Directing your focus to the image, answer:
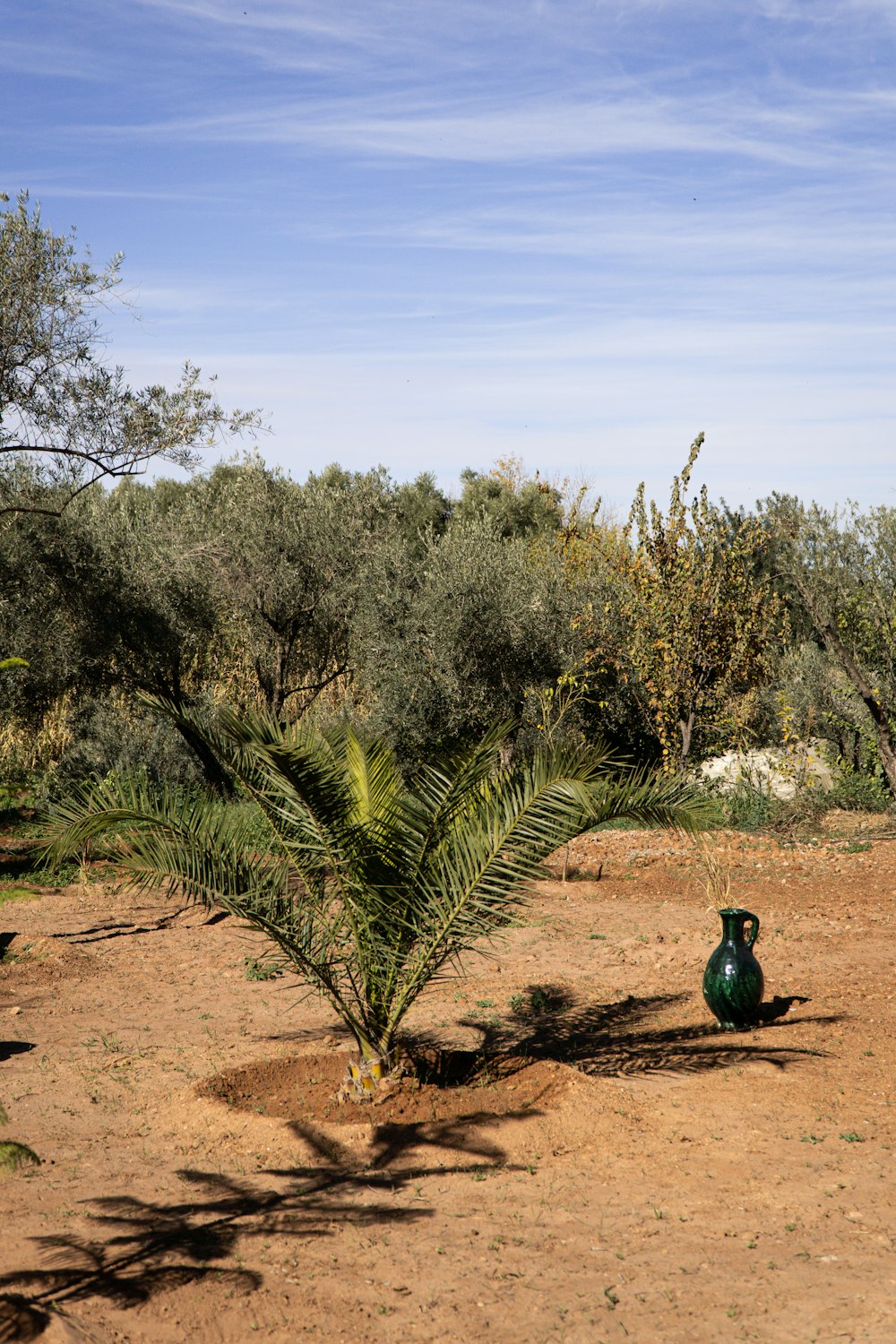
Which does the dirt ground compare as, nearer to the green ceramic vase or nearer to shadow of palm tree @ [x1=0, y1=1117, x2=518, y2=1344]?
shadow of palm tree @ [x1=0, y1=1117, x2=518, y2=1344]

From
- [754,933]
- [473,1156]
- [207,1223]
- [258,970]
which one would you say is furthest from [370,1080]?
[258,970]

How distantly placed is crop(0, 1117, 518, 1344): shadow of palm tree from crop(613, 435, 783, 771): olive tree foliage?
352 inches

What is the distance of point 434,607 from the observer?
14633 mm

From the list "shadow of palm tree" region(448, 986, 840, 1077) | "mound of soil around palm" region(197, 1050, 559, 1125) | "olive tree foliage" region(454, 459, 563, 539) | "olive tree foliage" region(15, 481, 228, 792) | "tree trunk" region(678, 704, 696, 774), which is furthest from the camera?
"olive tree foliage" region(454, 459, 563, 539)

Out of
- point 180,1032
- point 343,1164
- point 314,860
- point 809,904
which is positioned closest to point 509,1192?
point 343,1164

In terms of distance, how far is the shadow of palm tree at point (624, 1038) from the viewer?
6.32 meters

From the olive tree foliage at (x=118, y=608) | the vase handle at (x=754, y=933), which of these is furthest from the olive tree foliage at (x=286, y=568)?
the vase handle at (x=754, y=933)

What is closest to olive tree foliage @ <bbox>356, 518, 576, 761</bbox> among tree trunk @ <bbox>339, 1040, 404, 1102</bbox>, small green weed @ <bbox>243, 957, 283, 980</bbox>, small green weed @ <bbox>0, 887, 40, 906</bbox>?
small green weed @ <bbox>0, 887, 40, 906</bbox>

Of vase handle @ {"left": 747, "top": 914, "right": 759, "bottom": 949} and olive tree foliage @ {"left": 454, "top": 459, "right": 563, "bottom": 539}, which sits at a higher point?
olive tree foliage @ {"left": 454, "top": 459, "right": 563, "bottom": 539}

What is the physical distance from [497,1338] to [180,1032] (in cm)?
394

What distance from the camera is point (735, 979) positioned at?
682 centimetres

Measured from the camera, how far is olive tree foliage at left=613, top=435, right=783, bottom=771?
13.5m

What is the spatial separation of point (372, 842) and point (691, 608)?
356 inches

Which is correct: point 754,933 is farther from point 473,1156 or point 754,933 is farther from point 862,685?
point 862,685
